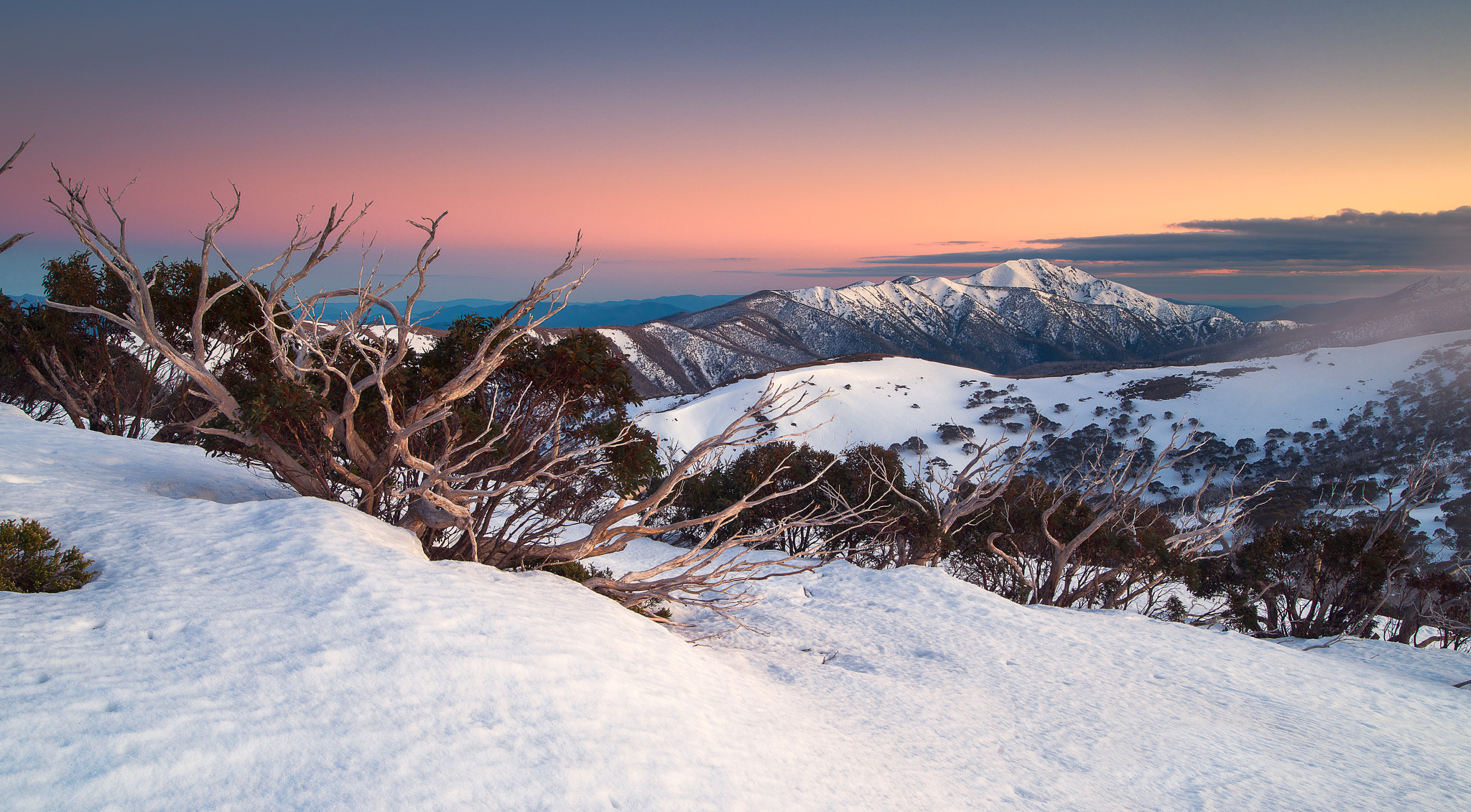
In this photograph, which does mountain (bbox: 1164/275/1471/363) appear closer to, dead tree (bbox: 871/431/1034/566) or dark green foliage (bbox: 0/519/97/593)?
dead tree (bbox: 871/431/1034/566)

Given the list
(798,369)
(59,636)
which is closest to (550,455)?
(59,636)

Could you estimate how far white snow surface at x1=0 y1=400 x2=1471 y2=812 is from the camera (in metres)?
3.32

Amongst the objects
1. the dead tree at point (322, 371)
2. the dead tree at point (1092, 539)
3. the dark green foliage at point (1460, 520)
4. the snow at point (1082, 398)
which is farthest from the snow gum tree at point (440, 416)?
the snow at point (1082, 398)

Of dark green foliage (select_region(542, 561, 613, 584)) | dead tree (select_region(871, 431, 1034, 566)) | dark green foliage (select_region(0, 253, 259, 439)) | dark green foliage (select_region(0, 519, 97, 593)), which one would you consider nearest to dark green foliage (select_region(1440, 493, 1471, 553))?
dead tree (select_region(871, 431, 1034, 566))

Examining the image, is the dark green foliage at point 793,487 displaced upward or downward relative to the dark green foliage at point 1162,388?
upward

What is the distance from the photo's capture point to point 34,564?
457cm

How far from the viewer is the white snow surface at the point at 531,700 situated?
3.32m

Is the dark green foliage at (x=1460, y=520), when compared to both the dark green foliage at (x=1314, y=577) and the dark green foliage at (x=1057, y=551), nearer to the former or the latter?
the dark green foliage at (x=1314, y=577)

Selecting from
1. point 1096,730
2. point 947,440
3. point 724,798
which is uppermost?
point 724,798

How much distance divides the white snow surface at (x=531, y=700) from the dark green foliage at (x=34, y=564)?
0.20 m

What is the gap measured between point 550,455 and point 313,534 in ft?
10.8

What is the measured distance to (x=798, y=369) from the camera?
8019 cm

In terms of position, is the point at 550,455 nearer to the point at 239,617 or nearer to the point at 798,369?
the point at 239,617

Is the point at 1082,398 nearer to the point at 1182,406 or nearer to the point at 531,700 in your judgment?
the point at 1182,406
